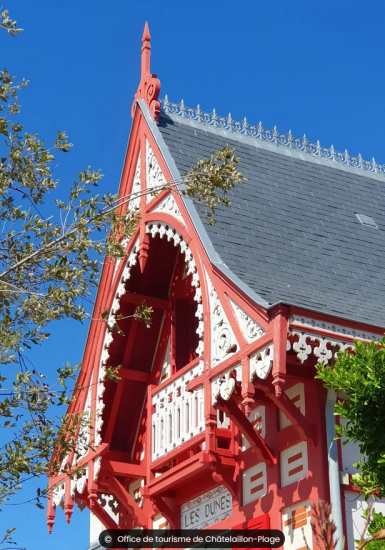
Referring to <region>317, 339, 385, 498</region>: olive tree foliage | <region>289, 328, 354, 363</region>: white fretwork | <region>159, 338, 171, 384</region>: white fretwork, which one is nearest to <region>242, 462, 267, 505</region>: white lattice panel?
<region>289, 328, 354, 363</region>: white fretwork

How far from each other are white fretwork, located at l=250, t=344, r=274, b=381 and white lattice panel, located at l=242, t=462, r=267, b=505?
1972 mm

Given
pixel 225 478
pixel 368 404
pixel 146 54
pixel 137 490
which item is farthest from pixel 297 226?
pixel 368 404

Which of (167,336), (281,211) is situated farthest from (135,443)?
(281,211)

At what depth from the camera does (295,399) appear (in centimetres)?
1163

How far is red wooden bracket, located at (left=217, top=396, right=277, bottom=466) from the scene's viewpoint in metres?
11.6

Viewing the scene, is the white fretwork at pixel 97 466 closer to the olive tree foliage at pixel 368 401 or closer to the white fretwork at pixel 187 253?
the white fretwork at pixel 187 253

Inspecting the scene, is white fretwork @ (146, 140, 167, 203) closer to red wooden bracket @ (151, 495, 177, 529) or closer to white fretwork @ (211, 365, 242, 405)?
white fretwork @ (211, 365, 242, 405)

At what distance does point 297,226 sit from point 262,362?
378cm

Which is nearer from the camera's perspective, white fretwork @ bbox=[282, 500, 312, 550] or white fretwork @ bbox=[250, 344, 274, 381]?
white fretwork @ bbox=[250, 344, 274, 381]

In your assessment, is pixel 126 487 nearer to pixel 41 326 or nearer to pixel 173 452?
pixel 173 452

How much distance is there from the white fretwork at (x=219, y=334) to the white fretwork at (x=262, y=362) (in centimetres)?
52

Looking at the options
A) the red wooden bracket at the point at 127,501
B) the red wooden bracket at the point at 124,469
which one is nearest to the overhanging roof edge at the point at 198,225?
the red wooden bracket at the point at 124,469

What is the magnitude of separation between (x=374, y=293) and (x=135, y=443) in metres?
5.13

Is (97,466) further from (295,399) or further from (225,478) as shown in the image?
(295,399)
